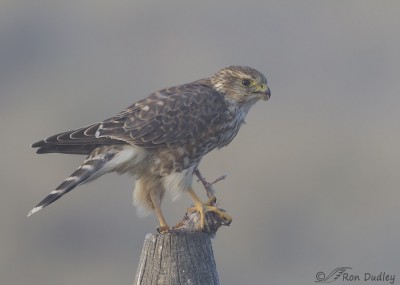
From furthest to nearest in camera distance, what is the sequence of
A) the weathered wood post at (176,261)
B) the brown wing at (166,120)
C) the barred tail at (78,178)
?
1. the brown wing at (166,120)
2. the barred tail at (78,178)
3. the weathered wood post at (176,261)

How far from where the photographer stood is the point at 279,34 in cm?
3512

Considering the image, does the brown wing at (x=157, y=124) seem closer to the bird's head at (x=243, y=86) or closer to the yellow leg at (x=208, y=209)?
the bird's head at (x=243, y=86)

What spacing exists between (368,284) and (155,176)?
11.6 metres

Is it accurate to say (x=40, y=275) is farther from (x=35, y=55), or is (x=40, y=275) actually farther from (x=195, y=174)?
(x=35, y=55)

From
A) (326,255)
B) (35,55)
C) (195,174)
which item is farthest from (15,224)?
(35,55)

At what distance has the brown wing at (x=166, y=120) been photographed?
8.15m

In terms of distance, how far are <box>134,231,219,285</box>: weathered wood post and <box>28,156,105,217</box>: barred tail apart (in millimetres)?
1156

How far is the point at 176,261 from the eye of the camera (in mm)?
6465

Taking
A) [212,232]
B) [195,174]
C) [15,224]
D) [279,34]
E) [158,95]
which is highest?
[279,34]

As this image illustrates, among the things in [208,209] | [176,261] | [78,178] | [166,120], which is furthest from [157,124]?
[176,261]

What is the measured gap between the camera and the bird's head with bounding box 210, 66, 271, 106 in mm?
8641

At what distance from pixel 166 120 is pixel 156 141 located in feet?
0.53

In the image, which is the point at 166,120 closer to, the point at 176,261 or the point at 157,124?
the point at 157,124

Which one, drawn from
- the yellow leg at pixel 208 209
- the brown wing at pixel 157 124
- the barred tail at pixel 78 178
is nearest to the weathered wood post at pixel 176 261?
the yellow leg at pixel 208 209
